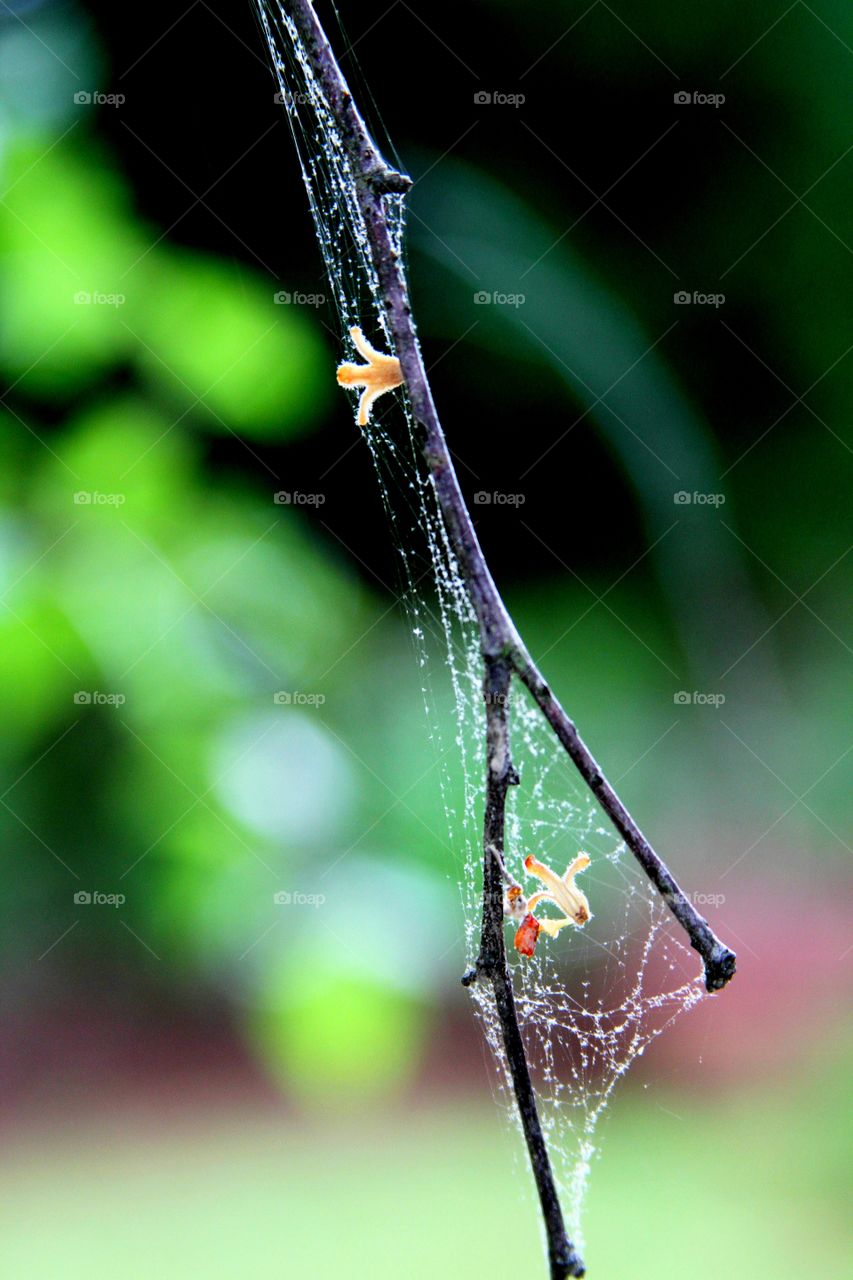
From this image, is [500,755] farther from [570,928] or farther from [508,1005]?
[570,928]

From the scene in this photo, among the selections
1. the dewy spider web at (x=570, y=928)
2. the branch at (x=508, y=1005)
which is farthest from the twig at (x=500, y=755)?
the dewy spider web at (x=570, y=928)

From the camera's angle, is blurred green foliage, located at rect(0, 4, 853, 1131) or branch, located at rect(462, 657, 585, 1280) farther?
blurred green foliage, located at rect(0, 4, 853, 1131)

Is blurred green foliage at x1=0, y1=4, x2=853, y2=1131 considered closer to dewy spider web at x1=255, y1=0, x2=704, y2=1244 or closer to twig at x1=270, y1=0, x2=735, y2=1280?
dewy spider web at x1=255, y1=0, x2=704, y2=1244

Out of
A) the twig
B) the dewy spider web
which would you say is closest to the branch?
the twig

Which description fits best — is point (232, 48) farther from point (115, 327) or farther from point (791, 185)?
point (791, 185)

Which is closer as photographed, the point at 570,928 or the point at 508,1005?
the point at 508,1005

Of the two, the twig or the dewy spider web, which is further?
the dewy spider web

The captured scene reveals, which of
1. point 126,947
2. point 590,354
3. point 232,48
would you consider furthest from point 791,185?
point 126,947

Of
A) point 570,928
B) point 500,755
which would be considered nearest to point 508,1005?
point 500,755

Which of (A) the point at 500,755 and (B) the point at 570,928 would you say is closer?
(A) the point at 500,755

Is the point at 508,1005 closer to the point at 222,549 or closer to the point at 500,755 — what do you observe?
the point at 500,755
